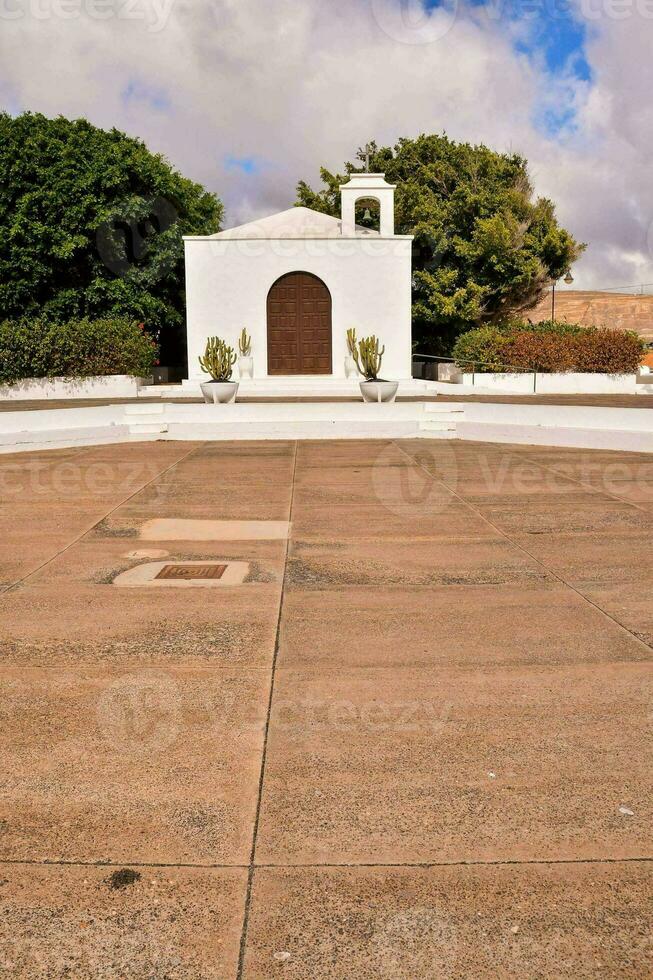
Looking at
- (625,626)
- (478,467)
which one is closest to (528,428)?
(478,467)

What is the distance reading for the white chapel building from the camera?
90.0 feet

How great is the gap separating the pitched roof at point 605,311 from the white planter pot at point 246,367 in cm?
6475

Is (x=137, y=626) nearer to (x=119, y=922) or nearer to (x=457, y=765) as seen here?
(x=457, y=765)

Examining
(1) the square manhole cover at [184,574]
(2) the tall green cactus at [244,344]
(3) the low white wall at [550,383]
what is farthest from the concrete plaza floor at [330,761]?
(3) the low white wall at [550,383]

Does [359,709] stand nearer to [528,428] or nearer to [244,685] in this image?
[244,685]

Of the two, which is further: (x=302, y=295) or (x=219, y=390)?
(x=302, y=295)

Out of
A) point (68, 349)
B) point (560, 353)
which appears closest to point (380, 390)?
point (560, 353)

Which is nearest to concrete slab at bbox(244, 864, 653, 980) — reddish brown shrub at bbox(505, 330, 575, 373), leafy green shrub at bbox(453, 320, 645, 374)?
leafy green shrub at bbox(453, 320, 645, 374)

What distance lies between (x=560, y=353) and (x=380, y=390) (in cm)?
1108

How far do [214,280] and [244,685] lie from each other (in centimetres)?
2440

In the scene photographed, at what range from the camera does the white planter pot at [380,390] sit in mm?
19594

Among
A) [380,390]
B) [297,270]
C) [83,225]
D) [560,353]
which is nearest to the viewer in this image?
[380,390]

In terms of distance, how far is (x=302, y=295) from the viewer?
2766 cm

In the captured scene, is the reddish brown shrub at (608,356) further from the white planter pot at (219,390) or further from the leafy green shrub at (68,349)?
the leafy green shrub at (68,349)
